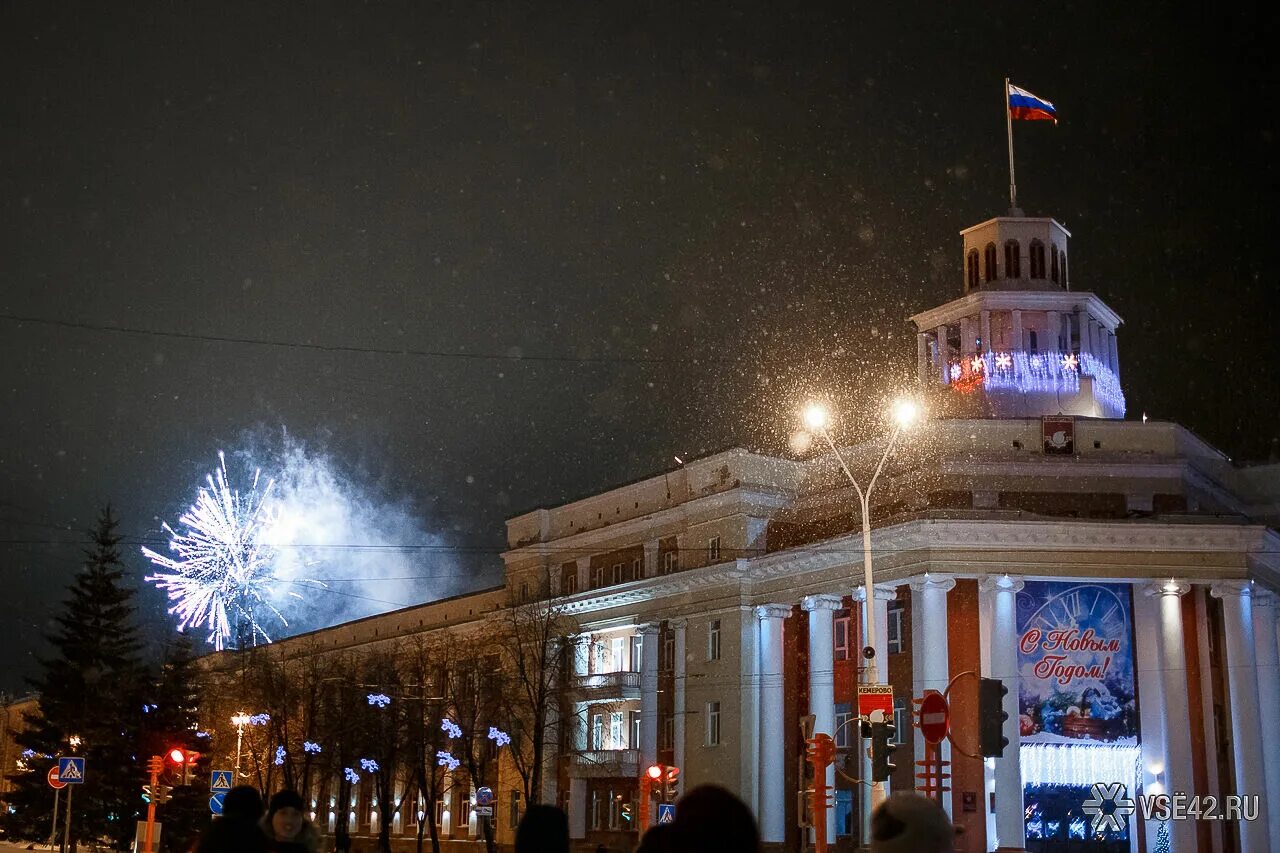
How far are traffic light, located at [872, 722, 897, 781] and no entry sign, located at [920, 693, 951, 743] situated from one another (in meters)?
1.59

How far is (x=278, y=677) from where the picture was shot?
75125mm

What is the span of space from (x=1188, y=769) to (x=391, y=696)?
37.1m

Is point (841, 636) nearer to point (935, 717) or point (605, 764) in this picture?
point (605, 764)

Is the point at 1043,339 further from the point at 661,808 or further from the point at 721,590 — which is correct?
the point at 661,808

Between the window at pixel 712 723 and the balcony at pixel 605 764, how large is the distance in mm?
4397

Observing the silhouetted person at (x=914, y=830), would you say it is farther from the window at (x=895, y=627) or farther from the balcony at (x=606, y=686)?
the balcony at (x=606, y=686)

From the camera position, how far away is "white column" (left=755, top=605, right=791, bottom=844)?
56.5 metres

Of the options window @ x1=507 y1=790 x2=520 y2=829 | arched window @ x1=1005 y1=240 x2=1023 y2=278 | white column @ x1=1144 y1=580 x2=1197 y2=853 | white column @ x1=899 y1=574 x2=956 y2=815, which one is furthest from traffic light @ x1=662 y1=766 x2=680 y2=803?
arched window @ x1=1005 y1=240 x2=1023 y2=278

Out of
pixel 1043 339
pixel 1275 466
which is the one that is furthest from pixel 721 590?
pixel 1275 466

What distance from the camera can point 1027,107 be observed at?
200ft

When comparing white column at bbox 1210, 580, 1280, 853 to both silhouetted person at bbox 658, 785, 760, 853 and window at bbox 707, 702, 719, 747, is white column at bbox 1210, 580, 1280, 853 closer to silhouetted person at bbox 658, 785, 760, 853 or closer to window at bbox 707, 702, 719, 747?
window at bbox 707, 702, 719, 747

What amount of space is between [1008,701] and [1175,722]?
5.85m

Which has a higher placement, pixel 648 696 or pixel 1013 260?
pixel 1013 260
